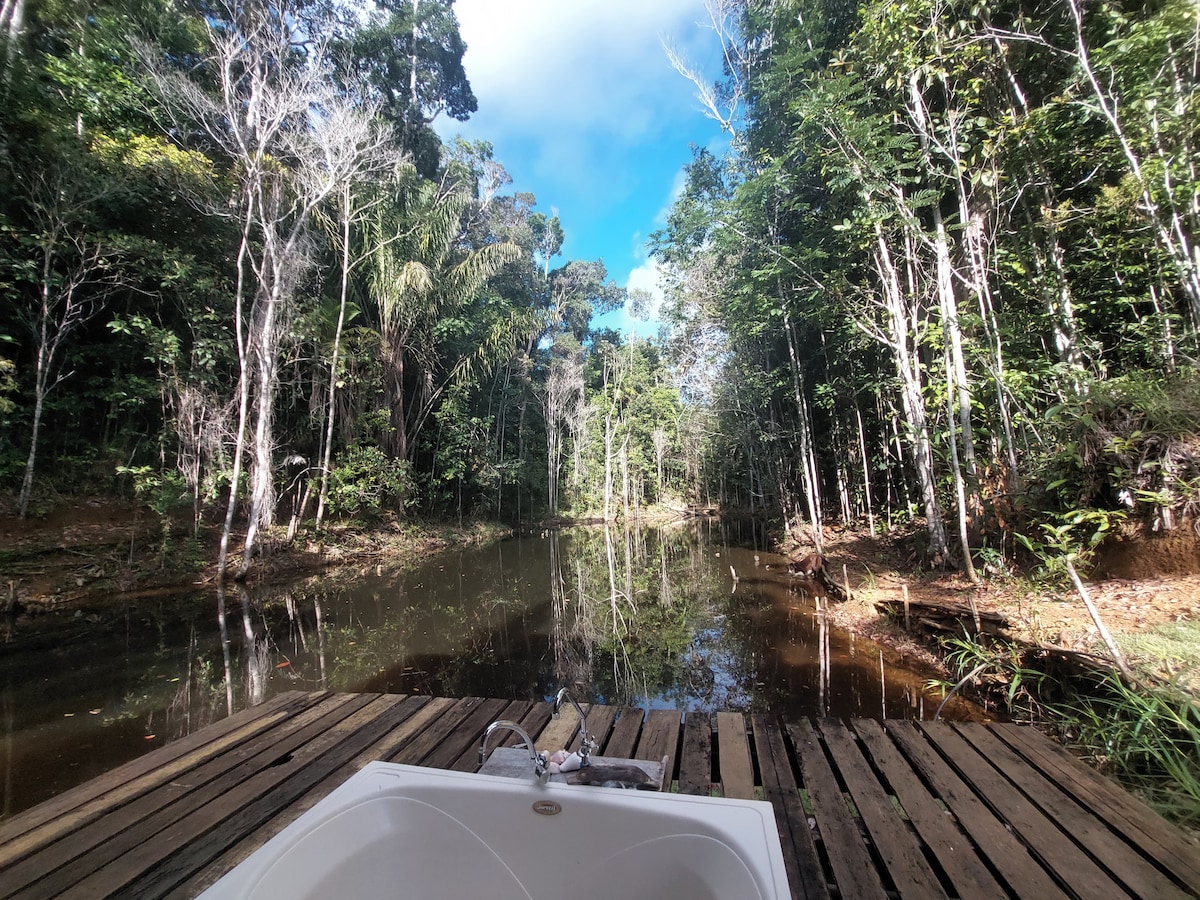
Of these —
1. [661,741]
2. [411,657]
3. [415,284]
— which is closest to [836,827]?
[661,741]

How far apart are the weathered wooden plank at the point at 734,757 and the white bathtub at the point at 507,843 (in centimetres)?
60

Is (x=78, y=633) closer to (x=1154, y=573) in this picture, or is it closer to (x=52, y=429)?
(x=52, y=429)

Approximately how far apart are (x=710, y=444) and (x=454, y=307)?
40.1ft

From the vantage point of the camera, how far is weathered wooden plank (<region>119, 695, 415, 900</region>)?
62.8 inches

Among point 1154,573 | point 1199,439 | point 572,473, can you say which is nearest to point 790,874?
point 1154,573

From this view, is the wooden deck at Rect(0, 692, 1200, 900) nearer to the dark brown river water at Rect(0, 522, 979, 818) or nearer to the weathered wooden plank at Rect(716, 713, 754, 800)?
the weathered wooden plank at Rect(716, 713, 754, 800)

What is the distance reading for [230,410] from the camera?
8781 millimetres

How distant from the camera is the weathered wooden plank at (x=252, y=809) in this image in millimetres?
1596

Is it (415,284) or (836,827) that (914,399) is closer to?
(836,827)

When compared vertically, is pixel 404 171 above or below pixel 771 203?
above

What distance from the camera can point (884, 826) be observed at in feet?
5.88

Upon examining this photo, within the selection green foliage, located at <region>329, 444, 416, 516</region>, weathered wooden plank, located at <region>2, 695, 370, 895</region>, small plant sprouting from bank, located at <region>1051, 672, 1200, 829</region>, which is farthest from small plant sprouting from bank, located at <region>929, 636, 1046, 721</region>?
green foliage, located at <region>329, 444, 416, 516</region>

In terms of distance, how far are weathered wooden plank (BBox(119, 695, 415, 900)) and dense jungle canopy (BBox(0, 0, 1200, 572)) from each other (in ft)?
17.7

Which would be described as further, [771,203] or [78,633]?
[771,203]
